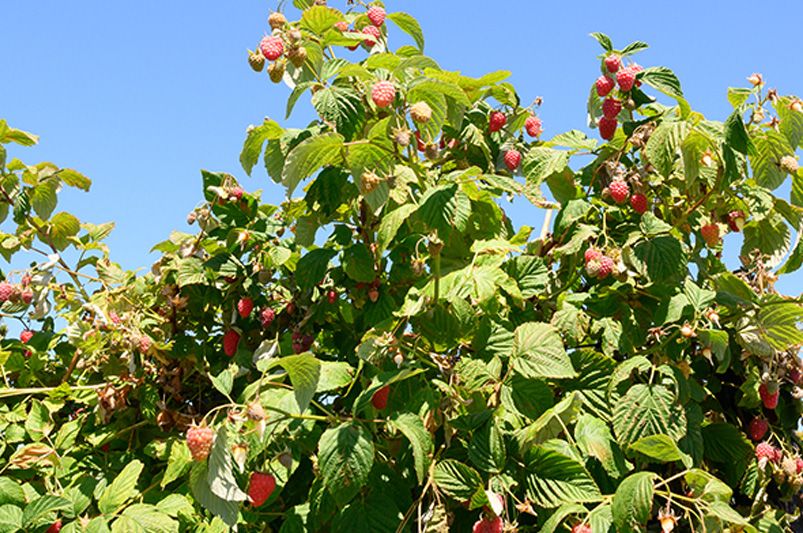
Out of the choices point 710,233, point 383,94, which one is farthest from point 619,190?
point 383,94

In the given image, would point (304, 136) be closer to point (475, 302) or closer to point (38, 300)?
point (475, 302)

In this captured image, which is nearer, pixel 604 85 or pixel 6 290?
pixel 604 85

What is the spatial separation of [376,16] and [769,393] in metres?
1.62

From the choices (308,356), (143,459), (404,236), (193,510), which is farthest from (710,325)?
(143,459)

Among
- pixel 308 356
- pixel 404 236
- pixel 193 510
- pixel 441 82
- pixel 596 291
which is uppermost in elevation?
pixel 441 82

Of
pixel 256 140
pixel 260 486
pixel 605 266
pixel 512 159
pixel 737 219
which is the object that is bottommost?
pixel 260 486

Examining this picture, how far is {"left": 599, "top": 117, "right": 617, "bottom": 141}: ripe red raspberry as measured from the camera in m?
2.78

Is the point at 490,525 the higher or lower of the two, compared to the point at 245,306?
lower

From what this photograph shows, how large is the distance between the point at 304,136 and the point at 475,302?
0.65 meters

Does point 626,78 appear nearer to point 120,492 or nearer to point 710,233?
point 710,233

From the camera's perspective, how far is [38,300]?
130 inches

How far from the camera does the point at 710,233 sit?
9.07 ft

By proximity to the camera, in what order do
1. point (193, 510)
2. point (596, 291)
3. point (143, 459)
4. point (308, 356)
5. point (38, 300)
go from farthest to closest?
point (38, 300) → point (143, 459) → point (596, 291) → point (193, 510) → point (308, 356)

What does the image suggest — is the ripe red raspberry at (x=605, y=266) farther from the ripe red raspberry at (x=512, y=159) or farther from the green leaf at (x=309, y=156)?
the green leaf at (x=309, y=156)
